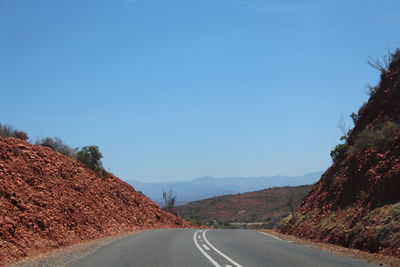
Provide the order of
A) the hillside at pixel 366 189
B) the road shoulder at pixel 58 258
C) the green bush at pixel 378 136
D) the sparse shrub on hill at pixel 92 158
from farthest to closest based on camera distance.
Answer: the sparse shrub on hill at pixel 92 158, the green bush at pixel 378 136, the hillside at pixel 366 189, the road shoulder at pixel 58 258

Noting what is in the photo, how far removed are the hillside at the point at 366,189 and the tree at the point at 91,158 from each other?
16554 mm

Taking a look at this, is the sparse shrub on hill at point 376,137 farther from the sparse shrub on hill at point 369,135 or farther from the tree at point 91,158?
the tree at point 91,158

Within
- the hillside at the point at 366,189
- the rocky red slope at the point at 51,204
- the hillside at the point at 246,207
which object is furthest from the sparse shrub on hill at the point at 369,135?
the hillside at the point at 246,207

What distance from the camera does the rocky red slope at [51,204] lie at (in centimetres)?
1708

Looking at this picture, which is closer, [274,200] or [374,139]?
[374,139]

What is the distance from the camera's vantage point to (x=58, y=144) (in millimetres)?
36406

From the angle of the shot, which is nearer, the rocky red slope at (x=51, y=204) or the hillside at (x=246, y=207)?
the rocky red slope at (x=51, y=204)

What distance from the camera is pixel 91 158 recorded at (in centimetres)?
3853

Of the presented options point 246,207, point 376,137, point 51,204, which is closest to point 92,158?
point 51,204

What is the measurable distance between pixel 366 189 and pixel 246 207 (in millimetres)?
66260

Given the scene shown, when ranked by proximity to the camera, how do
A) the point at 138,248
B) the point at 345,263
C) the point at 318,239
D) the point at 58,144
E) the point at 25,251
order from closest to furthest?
the point at 345,263 → the point at 25,251 → the point at 138,248 → the point at 318,239 → the point at 58,144

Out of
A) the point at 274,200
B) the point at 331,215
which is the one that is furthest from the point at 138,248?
the point at 274,200

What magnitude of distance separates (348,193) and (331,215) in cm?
136

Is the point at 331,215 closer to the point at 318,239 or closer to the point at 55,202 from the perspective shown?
the point at 318,239
